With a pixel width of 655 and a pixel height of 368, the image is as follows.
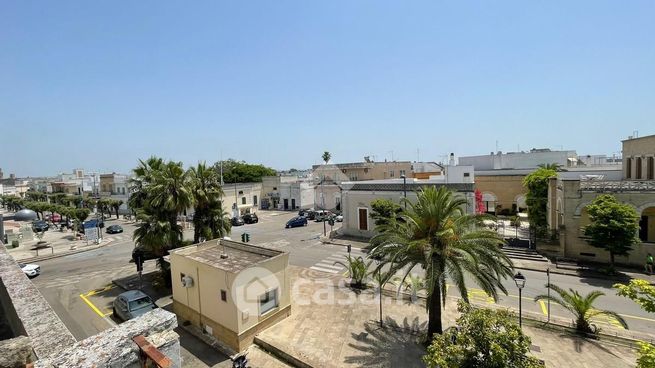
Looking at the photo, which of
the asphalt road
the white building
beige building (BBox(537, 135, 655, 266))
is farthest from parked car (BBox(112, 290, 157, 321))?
the white building

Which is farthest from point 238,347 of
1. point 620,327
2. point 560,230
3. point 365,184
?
point 560,230

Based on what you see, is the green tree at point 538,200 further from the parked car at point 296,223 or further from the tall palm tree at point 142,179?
the tall palm tree at point 142,179

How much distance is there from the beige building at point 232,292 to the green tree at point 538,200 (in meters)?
23.3

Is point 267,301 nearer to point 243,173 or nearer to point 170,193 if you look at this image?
point 170,193

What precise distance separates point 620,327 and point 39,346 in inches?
774

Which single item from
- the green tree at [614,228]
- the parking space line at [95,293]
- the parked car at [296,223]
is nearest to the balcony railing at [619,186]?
the green tree at [614,228]

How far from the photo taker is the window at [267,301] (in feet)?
43.5

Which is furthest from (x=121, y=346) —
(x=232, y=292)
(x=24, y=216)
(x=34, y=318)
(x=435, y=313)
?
(x=24, y=216)

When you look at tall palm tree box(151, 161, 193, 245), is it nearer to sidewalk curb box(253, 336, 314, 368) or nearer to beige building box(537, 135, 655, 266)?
sidewalk curb box(253, 336, 314, 368)

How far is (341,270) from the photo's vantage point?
21594 mm

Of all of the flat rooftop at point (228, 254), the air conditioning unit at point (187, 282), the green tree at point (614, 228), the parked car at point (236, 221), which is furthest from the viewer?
the parked car at point (236, 221)

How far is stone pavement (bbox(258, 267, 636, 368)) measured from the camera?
35.7 ft

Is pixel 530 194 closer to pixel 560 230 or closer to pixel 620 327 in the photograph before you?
pixel 560 230

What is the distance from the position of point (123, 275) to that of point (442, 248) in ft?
73.1
